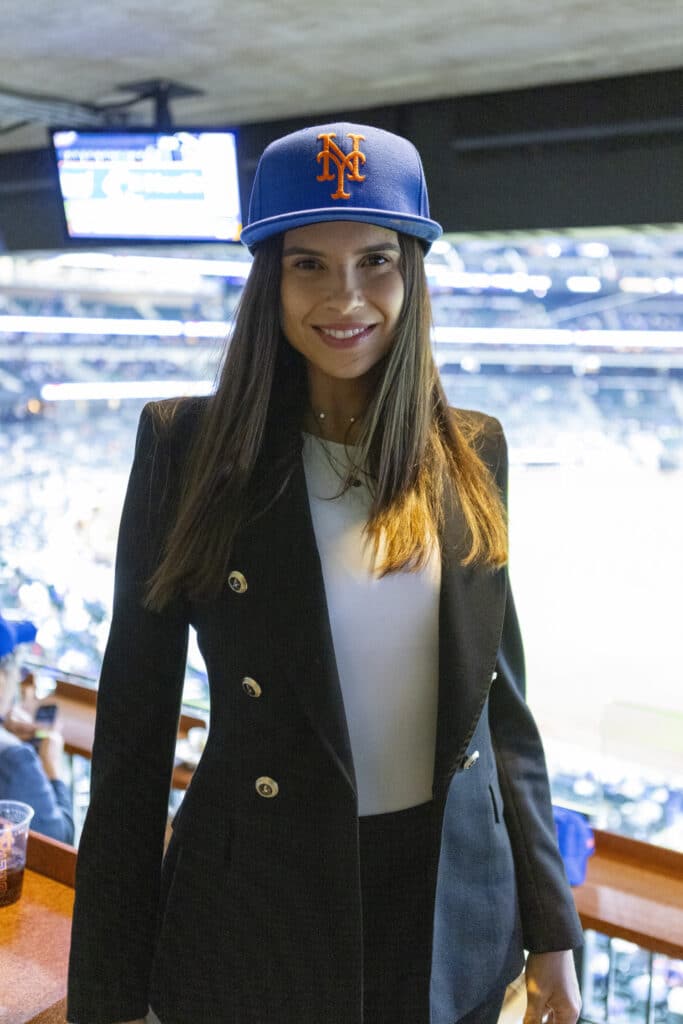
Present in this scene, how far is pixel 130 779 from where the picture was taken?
43.8 inches

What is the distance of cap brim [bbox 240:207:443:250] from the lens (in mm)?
1062

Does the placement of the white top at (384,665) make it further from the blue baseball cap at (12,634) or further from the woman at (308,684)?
the blue baseball cap at (12,634)

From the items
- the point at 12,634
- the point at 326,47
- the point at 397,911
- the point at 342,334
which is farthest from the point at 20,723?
the point at 342,334

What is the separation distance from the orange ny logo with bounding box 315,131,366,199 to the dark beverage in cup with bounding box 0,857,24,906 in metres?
1.28

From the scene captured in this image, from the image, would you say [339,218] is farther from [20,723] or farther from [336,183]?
[20,723]

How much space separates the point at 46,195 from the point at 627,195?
104 inches

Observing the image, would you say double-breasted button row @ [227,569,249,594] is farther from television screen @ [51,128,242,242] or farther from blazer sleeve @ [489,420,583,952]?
television screen @ [51,128,242,242]

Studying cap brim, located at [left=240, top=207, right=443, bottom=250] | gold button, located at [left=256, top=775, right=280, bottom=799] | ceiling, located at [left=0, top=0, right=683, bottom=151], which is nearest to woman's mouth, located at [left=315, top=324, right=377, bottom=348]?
cap brim, located at [left=240, top=207, right=443, bottom=250]

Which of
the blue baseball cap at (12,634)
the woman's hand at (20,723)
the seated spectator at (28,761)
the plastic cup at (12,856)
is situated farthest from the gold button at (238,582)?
the woman's hand at (20,723)

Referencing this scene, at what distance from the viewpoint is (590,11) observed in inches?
100.0

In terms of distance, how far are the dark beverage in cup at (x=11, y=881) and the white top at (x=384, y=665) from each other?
946 millimetres

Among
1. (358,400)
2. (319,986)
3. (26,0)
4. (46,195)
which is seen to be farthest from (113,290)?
(319,986)

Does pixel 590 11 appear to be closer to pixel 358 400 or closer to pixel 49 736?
pixel 358 400

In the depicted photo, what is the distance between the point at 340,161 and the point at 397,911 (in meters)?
0.78
